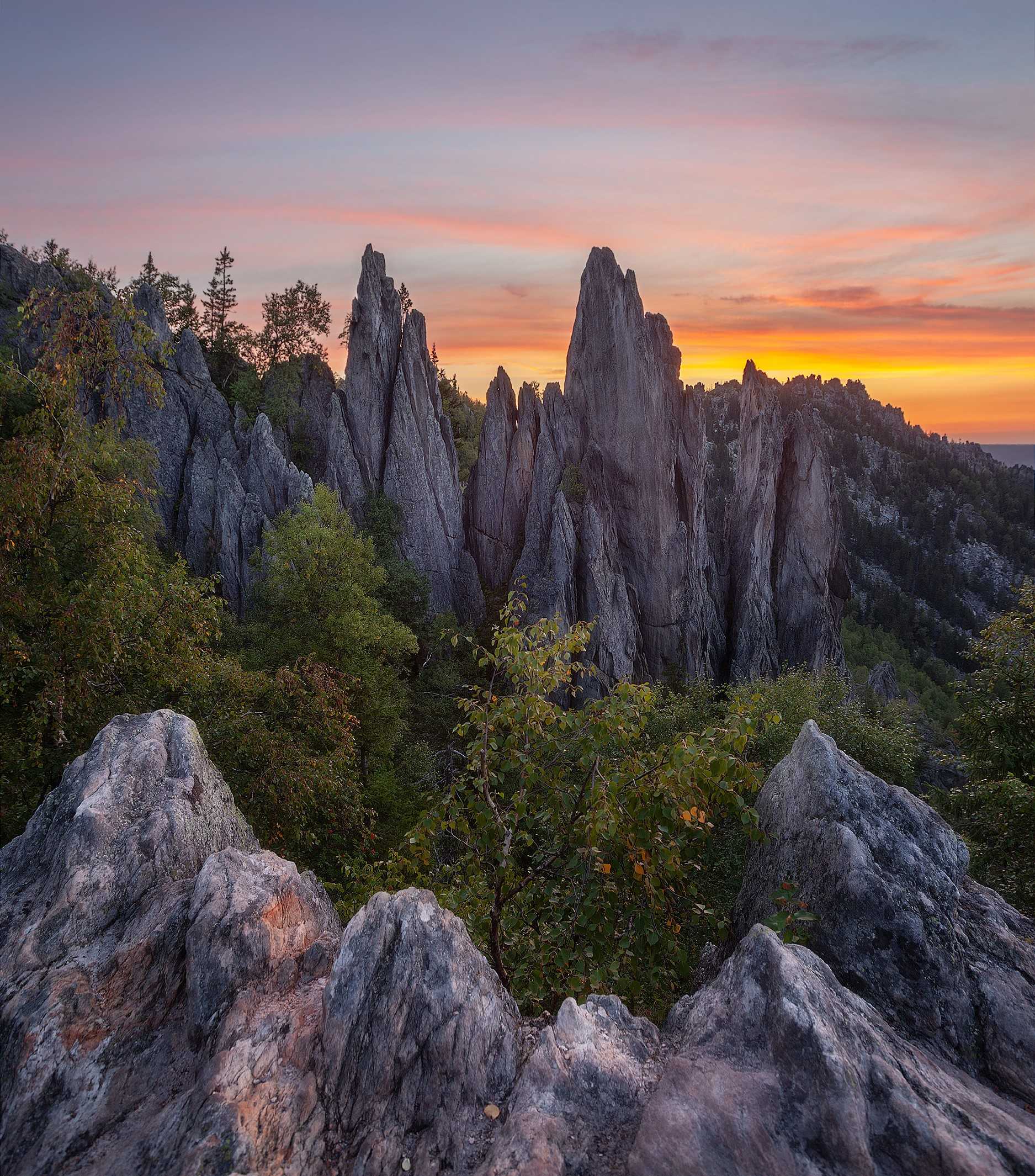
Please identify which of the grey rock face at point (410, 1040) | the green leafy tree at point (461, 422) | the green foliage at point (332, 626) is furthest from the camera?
the green leafy tree at point (461, 422)

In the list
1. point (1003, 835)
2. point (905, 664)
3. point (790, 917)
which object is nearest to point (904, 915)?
point (790, 917)

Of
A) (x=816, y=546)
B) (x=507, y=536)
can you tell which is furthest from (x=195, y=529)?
(x=816, y=546)

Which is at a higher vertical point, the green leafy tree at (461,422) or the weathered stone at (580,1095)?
the green leafy tree at (461,422)

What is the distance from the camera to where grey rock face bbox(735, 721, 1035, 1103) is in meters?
5.03

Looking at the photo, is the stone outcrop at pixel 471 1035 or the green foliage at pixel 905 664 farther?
the green foliage at pixel 905 664

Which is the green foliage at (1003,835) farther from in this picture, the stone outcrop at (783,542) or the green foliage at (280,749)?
the stone outcrop at (783,542)

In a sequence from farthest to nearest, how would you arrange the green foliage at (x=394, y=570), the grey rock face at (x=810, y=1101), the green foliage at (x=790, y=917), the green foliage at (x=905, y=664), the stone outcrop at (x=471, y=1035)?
the green foliage at (x=905, y=664)
the green foliage at (x=394, y=570)
the green foliage at (x=790, y=917)
the stone outcrop at (x=471, y=1035)
the grey rock face at (x=810, y=1101)

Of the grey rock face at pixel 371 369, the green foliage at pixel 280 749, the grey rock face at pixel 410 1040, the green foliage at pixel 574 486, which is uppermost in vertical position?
the grey rock face at pixel 371 369

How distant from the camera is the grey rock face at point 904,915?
503 centimetres

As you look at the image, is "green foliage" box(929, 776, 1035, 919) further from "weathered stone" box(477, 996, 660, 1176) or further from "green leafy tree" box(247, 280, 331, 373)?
"green leafy tree" box(247, 280, 331, 373)

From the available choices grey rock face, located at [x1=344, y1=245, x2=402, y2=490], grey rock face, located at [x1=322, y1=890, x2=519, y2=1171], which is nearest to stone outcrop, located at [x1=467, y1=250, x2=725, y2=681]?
grey rock face, located at [x1=344, y1=245, x2=402, y2=490]

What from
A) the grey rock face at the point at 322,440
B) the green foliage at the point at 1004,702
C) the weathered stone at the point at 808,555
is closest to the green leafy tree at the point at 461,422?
the grey rock face at the point at 322,440

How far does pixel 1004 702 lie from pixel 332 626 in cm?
2582

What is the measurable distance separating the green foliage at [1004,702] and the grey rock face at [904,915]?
46.0ft
